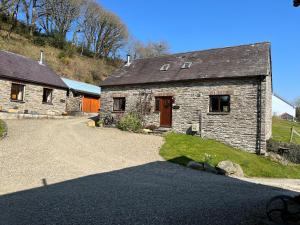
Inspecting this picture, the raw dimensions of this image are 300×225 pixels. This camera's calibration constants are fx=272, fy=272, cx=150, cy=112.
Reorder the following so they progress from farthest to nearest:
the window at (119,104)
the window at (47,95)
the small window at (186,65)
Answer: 1. the window at (47,95)
2. the window at (119,104)
3. the small window at (186,65)

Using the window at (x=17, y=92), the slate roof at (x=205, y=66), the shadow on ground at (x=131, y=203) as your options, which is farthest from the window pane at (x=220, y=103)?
the window at (x=17, y=92)

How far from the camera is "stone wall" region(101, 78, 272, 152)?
53.0 ft

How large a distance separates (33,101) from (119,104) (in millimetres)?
8237

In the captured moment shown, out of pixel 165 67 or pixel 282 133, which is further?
pixel 282 133

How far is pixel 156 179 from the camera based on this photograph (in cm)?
879

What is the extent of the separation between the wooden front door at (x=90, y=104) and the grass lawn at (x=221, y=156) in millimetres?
16673

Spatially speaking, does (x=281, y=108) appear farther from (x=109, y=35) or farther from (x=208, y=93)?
(x=208, y=93)

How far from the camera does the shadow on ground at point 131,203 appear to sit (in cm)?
476

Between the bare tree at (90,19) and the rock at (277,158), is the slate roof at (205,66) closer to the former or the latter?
the rock at (277,158)

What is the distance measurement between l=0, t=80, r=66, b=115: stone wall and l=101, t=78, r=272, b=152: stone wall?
10.3m

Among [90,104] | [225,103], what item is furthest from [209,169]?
[90,104]

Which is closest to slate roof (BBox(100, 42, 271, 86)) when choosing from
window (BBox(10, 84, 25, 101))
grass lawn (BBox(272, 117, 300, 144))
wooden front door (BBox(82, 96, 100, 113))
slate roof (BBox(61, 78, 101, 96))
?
grass lawn (BBox(272, 117, 300, 144))

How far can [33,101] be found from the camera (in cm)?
2436

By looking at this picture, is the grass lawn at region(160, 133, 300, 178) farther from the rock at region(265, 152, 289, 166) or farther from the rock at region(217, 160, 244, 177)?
the rock at region(217, 160, 244, 177)
